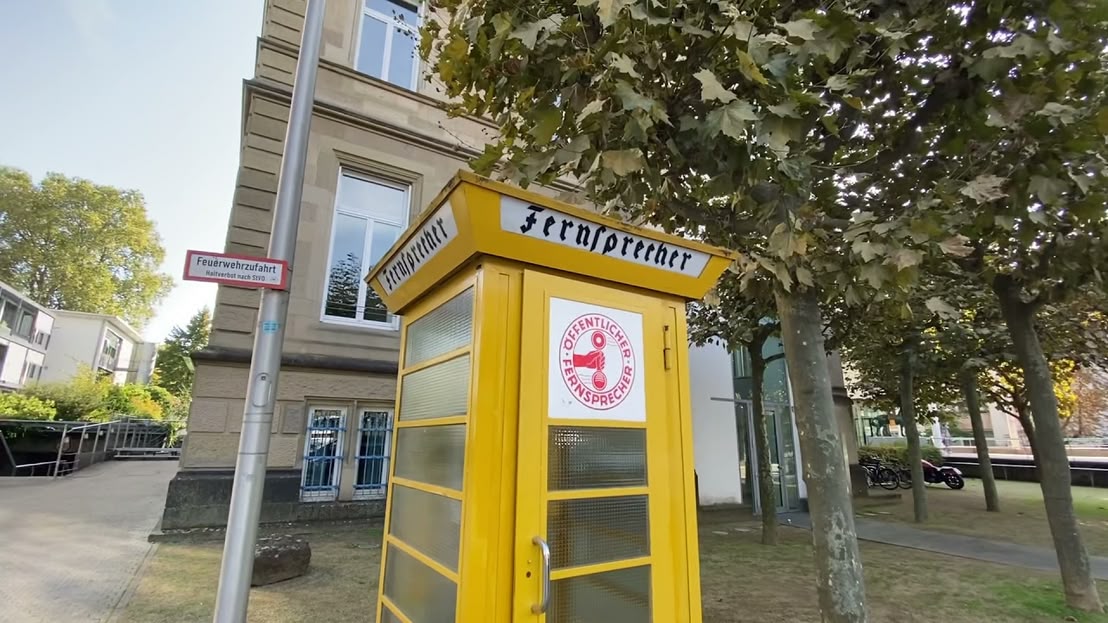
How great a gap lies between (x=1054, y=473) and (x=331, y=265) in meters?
10.1

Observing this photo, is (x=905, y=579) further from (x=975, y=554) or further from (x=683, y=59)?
(x=683, y=59)

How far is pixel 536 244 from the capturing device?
2439 mm

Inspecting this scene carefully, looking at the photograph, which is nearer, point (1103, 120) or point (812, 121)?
point (1103, 120)

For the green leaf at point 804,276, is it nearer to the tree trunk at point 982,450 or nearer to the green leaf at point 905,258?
the green leaf at point 905,258

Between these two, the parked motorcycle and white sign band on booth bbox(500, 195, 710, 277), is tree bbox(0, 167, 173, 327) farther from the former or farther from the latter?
the parked motorcycle

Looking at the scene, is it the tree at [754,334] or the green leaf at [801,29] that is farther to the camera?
the tree at [754,334]

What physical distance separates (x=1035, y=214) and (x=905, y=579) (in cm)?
491

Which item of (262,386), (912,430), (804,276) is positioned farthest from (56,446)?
(912,430)

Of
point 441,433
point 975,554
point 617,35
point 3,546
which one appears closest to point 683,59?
point 617,35

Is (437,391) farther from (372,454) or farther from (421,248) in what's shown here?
(372,454)

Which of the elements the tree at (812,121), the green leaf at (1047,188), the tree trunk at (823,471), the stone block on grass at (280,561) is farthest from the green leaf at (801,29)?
the stone block on grass at (280,561)

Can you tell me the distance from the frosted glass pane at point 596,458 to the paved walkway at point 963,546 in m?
7.68

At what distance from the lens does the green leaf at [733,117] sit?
8.55ft

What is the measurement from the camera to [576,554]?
236 cm
